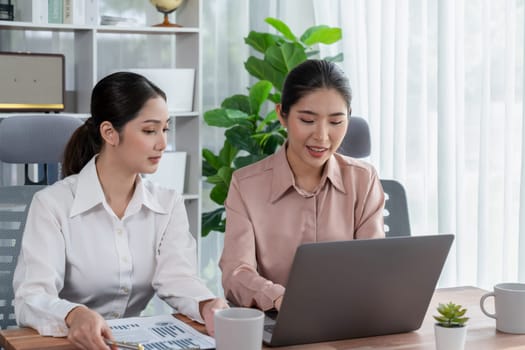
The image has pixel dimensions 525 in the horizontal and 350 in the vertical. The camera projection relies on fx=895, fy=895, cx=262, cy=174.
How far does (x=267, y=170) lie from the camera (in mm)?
2293

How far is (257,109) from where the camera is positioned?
4.03 metres

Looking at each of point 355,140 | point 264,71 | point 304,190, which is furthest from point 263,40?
point 304,190

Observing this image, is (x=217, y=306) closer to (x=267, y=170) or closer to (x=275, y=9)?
(x=267, y=170)

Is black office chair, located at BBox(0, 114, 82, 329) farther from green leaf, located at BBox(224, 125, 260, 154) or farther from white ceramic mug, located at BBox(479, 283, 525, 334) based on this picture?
green leaf, located at BBox(224, 125, 260, 154)

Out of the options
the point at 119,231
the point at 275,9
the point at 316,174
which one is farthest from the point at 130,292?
the point at 275,9

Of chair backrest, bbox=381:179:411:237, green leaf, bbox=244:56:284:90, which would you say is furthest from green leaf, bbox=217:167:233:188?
chair backrest, bbox=381:179:411:237

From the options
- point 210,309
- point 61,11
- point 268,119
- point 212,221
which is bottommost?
point 212,221

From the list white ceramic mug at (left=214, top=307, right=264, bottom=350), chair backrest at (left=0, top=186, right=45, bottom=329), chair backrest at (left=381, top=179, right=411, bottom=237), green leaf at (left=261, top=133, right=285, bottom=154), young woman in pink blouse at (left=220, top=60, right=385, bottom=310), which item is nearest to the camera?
white ceramic mug at (left=214, top=307, right=264, bottom=350)

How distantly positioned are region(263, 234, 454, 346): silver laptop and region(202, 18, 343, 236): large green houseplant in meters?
2.34

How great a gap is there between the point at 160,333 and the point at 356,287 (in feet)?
1.28

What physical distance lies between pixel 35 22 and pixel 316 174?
1.80m

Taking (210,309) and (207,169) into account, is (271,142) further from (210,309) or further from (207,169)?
(210,309)

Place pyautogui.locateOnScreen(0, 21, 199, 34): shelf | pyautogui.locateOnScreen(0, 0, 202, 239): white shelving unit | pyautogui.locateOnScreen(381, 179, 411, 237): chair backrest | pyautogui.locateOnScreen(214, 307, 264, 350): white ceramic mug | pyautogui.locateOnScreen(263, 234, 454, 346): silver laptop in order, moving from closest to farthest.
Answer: pyautogui.locateOnScreen(214, 307, 264, 350): white ceramic mug < pyautogui.locateOnScreen(263, 234, 454, 346): silver laptop < pyautogui.locateOnScreen(381, 179, 411, 237): chair backrest < pyautogui.locateOnScreen(0, 21, 199, 34): shelf < pyautogui.locateOnScreen(0, 0, 202, 239): white shelving unit

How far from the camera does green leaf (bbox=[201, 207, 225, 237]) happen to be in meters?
4.18
